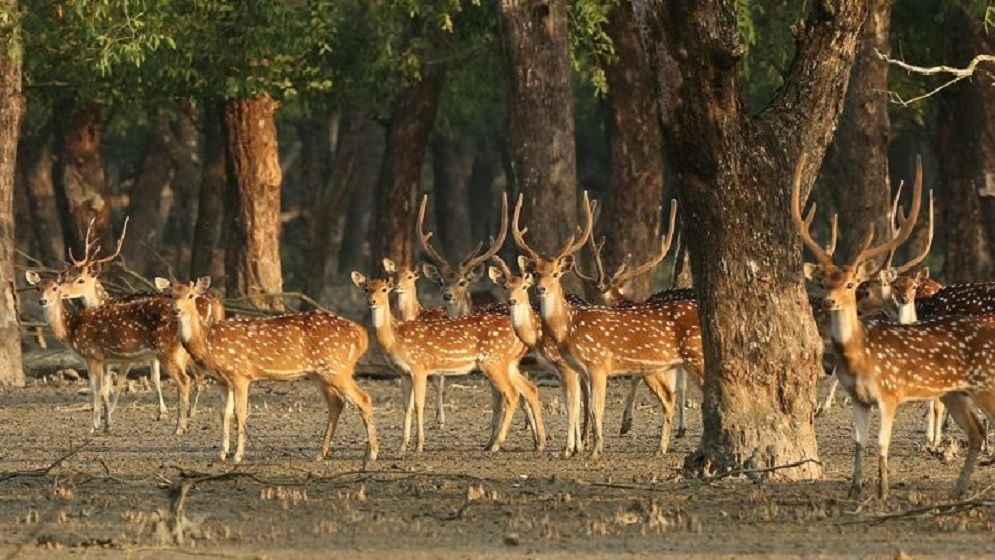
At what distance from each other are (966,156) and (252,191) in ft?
25.6

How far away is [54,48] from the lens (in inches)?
916

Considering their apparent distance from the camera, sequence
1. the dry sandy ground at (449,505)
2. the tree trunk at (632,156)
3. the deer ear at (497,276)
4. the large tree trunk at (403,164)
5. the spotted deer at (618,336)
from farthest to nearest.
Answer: the large tree trunk at (403,164), the tree trunk at (632,156), the deer ear at (497,276), the spotted deer at (618,336), the dry sandy ground at (449,505)

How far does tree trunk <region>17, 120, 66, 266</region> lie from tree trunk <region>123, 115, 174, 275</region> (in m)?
1.21

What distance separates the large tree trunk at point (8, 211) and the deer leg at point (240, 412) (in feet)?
20.0

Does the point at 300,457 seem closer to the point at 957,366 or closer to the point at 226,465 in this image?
the point at 226,465

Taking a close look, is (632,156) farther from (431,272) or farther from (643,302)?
(643,302)

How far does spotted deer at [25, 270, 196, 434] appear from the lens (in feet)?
56.8

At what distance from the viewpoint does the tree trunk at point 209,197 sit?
29047 millimetres

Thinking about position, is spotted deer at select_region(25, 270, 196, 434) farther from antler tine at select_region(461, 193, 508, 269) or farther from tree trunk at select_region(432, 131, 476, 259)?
tree trunk at select_region(432, 131, 476, 259)

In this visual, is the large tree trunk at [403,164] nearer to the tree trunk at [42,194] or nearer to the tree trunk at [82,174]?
the tree trunk at [82,174]

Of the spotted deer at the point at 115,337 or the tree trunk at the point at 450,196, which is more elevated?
the tree trunk at the point at 450,196

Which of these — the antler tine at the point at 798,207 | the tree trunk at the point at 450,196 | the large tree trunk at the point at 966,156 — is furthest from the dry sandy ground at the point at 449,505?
the tree trunk at the point at 450,196

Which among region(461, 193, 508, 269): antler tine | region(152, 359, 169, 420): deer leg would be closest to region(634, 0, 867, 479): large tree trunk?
region(461, 193, 508, 269): antler tine

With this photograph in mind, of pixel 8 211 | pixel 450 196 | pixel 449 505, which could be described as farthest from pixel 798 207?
pixel 450 196
